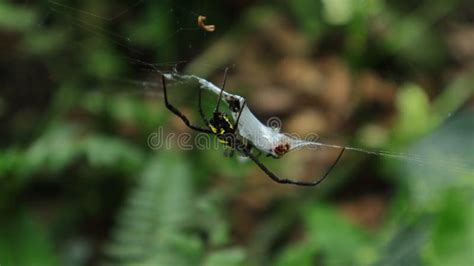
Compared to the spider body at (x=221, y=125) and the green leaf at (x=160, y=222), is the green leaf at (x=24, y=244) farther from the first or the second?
the spider body at (x=221, y=125)

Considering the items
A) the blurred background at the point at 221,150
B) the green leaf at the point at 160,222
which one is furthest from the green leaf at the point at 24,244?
the green leaf at the point at 160,222

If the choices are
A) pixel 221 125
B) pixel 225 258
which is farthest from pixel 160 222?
pixel 221 125

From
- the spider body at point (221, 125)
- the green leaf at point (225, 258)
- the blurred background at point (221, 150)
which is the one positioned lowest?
the green leaf at point (225, 258)

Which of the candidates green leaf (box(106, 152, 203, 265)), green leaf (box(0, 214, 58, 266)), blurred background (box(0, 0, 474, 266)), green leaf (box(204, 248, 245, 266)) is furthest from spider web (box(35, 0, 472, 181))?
green leaf (box(204, 248, 245, 266))

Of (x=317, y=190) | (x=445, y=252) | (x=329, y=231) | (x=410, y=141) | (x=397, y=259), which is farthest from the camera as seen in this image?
(x=317, y=190)

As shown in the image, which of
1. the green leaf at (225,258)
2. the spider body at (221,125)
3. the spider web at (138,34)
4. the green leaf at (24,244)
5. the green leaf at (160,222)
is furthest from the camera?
the spider web at (138,34)

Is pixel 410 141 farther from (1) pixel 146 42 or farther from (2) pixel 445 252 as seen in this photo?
(1) pixel 146 42

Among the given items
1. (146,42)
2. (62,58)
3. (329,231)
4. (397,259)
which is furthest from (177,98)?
(397,259)

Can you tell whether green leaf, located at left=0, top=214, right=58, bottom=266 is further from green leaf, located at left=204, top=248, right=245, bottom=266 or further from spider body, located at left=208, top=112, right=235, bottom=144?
spider body, located at left=208, top=112, right=235, bottom=144
